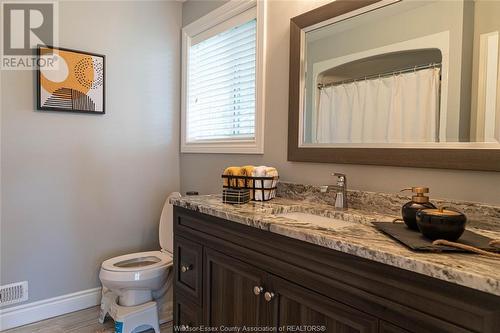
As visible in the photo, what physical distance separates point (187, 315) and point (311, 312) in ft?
2.72

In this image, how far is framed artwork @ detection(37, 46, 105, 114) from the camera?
2.17 metres

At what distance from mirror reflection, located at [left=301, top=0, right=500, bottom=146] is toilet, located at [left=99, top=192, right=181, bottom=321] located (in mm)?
1051

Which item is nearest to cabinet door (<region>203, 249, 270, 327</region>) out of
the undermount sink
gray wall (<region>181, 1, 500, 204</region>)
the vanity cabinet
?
the vanity cabinet

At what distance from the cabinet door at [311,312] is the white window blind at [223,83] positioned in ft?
3.88

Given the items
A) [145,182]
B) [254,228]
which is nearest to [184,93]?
[145,182]

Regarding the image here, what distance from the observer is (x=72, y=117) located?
90.4 inches

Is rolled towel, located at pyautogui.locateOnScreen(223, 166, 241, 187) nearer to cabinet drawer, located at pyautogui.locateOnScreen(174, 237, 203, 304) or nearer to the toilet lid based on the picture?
cabinet drawer, located at pyautogui.locateOnScreen(174, 237, 203, 304)

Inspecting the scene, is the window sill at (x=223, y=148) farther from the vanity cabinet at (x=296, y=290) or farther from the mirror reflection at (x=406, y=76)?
the vanity cabinet at (x=296, y=290)

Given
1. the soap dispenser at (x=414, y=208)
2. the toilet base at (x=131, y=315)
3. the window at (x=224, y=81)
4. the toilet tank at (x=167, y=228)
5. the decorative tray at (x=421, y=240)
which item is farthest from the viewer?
the toilet tank at (x=167, y=228)

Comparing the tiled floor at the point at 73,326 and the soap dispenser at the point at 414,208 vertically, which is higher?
the soap dispenser at the point at 414,208

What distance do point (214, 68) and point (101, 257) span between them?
1654 millimetres

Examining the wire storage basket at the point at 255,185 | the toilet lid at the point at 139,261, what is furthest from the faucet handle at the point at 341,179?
the toilet lid at the point at 139,261

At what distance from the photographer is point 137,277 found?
2023 millimetres

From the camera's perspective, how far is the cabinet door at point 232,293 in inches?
48.8
